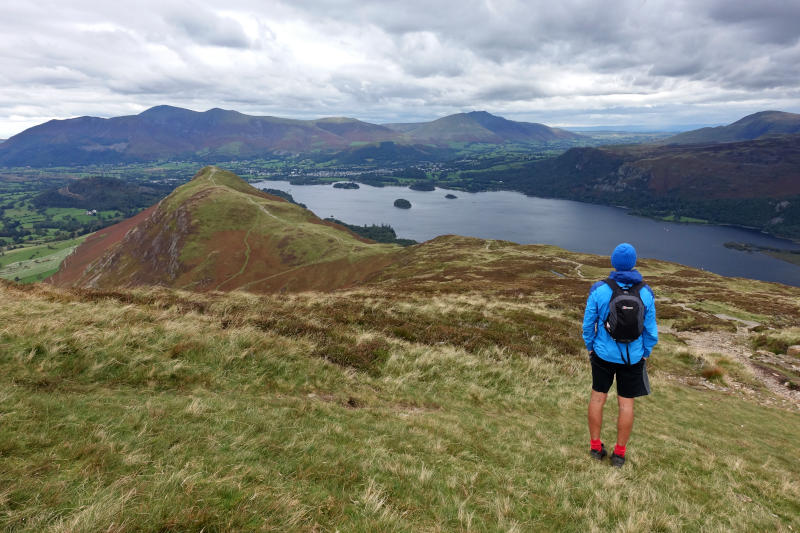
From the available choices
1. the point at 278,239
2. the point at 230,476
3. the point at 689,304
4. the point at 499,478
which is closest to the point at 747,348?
the point at 689,304

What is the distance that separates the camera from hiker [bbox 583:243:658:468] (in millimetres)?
7656

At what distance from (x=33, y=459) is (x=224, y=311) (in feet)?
37.1

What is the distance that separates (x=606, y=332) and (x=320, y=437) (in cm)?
650

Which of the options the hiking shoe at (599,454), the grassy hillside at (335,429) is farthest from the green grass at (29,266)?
the hiking shoe at (599,454)

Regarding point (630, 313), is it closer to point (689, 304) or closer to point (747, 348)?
point (747, 348)

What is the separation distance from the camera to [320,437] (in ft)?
24.0

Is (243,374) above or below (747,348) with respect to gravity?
above

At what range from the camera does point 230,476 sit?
16.8ft

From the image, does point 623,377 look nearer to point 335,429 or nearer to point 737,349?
point 335,429


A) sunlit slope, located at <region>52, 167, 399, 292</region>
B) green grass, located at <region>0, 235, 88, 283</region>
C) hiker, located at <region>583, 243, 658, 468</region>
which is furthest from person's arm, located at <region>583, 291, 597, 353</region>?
green grass, located at <region>0, 235, 88, 283</region>

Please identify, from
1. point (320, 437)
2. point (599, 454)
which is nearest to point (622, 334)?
point (599, 454)

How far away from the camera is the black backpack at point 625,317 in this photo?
754cm

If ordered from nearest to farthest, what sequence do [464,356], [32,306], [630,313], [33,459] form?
[33,459], [630,313], [32,306], [464,356]

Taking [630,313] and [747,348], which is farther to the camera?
[747,348]
